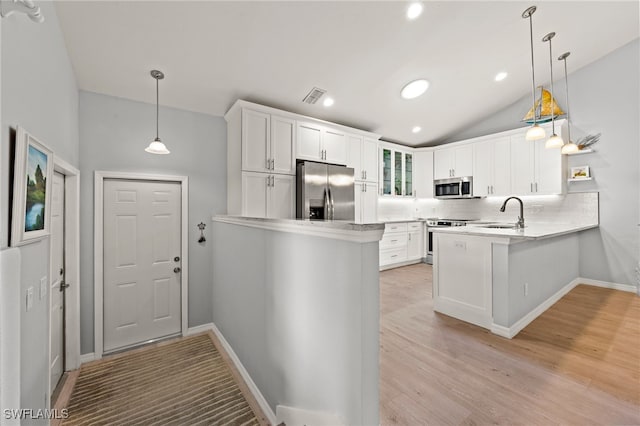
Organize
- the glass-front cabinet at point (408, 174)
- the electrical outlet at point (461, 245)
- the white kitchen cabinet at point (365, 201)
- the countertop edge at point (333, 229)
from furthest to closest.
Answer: the glass-front cabinet at point (408, 174), the white kitchen cabinet at point (365, 201), the electrical outlet at point (461, 245), the countertop edge at point (333, 229)

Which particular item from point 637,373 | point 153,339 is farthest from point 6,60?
point 637,373

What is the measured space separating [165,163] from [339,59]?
2388 mm

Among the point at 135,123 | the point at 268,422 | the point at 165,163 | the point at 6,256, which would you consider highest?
the point at 135,123

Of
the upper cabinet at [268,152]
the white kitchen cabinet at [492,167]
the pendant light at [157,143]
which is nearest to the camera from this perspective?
the pendant light at [157,143]

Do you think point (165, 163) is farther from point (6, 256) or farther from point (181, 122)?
point (6, 256)

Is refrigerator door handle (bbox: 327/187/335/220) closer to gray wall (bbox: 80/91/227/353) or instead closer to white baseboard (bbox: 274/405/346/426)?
gray wall (bbox: 80/91/227/353)

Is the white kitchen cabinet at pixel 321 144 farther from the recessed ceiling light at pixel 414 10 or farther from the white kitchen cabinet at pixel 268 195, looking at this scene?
the recessed ceiling light at pixel 414 10

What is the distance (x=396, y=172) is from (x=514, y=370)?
4324mm

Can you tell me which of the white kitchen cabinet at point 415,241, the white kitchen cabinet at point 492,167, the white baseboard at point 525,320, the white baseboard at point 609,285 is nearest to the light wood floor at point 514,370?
the white baseboard at point 525,320

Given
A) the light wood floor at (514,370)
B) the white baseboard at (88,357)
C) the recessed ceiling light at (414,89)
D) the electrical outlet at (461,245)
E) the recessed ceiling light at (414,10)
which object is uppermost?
the recessed ceiling light at (414,10)

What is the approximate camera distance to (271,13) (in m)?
2.30

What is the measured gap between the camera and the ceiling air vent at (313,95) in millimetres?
3446

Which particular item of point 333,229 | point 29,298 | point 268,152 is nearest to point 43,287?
point 29,298

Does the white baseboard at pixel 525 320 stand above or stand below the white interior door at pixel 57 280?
below
